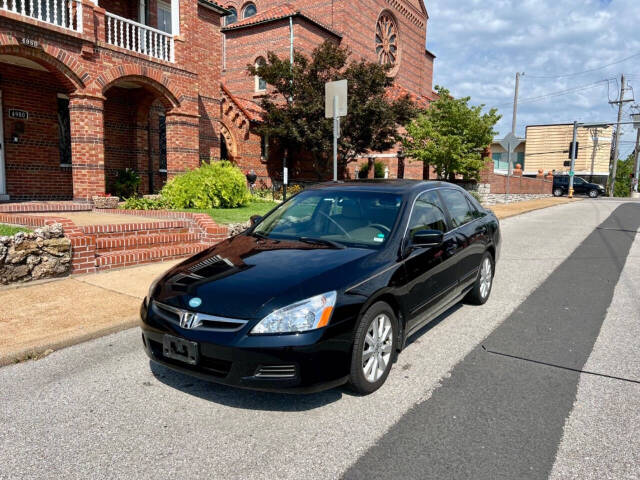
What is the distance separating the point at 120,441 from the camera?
2.84 m

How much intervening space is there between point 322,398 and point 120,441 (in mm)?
1355

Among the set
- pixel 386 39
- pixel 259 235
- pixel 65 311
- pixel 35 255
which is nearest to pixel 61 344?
pixel 65 311

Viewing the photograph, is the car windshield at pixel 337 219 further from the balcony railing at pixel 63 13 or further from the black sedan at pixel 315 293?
the balcony railing at pixel 63 13

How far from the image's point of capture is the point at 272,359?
9.53 feet

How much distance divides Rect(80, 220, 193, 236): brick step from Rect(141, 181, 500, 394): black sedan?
4247 mm

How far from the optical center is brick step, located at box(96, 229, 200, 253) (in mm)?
7541

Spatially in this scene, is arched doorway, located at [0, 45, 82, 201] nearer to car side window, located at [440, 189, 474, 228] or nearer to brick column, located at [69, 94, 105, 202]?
brick column, located at [69, 94, 105, 202]

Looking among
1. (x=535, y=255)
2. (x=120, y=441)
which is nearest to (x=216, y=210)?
(x=535, y=255)

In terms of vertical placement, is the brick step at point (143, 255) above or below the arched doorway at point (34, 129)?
below

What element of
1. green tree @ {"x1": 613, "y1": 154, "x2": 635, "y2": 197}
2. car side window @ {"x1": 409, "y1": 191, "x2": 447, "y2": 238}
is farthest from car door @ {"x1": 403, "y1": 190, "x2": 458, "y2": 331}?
green tree @ {"x1": 613, "y1": 154, "x2": 635, "y2": 197}

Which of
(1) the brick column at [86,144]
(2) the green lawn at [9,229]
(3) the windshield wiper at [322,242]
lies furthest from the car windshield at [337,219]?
(1) the brick column at [86,144]

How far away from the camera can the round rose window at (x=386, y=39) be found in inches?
1253

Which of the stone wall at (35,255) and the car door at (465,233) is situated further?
the stone wall at (35,255)

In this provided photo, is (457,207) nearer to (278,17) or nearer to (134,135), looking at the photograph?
(134,135)
